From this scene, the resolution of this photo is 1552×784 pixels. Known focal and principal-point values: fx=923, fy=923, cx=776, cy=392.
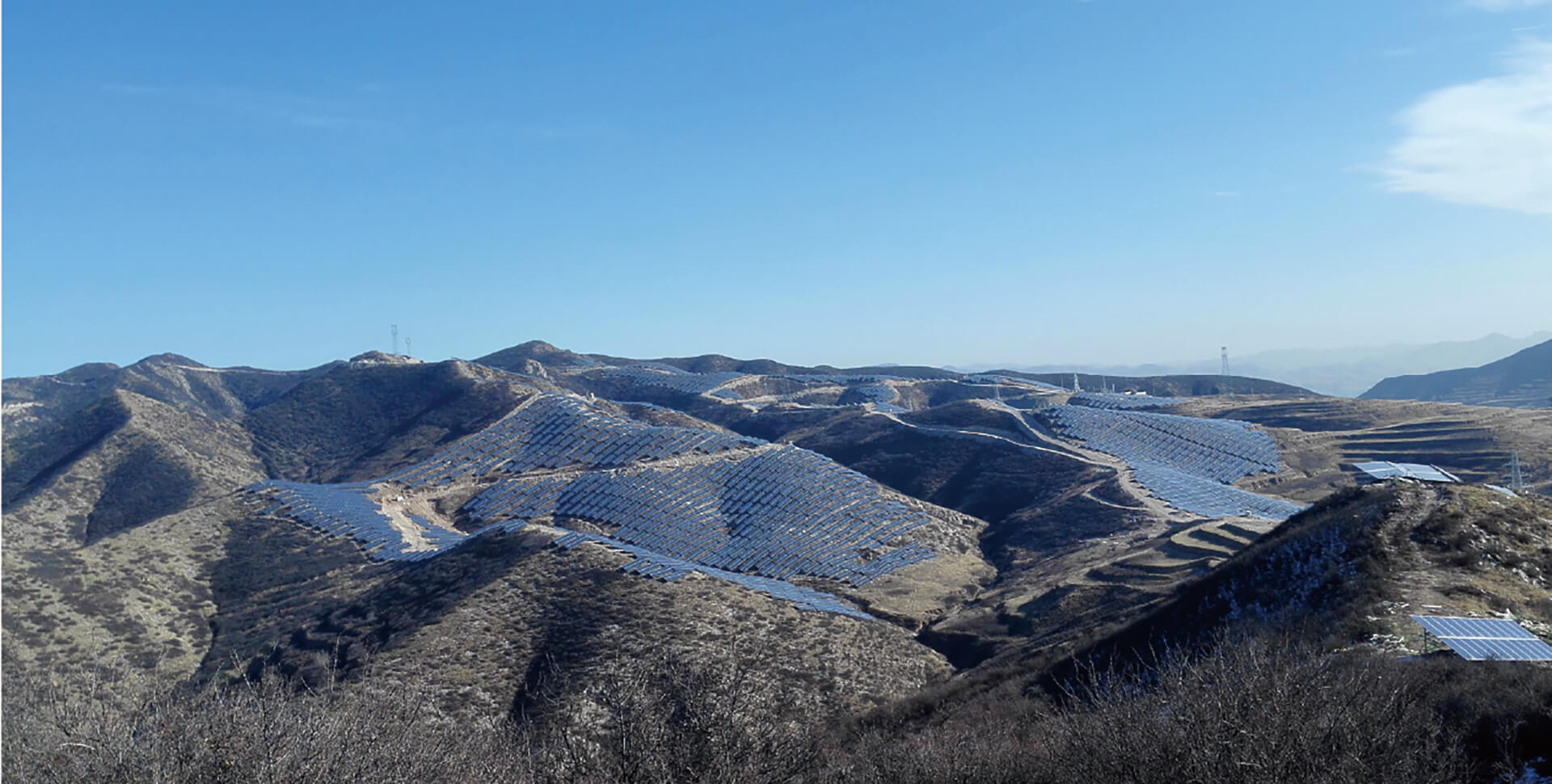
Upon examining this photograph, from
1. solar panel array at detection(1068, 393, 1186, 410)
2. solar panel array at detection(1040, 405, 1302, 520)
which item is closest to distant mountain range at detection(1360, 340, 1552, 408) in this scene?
solar panel array at detection(1068, 393, 1186, 410)

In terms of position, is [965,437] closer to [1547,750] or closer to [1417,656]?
[1417,656]

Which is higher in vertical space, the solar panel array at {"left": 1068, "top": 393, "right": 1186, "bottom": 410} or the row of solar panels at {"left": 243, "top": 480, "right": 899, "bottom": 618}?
the solar panel array at {"left": 1068, "top": 393, "right": 1186, "bottom": 410}

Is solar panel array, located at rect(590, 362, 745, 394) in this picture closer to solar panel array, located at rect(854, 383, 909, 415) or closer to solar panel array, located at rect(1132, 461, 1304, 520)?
solar panel array, located at rect(854, 383, 909, 415)

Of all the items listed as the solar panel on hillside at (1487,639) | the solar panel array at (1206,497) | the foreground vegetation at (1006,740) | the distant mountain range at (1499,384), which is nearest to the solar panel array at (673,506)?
the solar panel array at (1206,497)

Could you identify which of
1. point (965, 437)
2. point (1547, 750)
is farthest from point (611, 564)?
point (965, 437)

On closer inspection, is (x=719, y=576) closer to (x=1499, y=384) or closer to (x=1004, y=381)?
(x=1004, y=381)

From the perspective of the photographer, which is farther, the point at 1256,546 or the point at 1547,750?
the point at 1256,546
